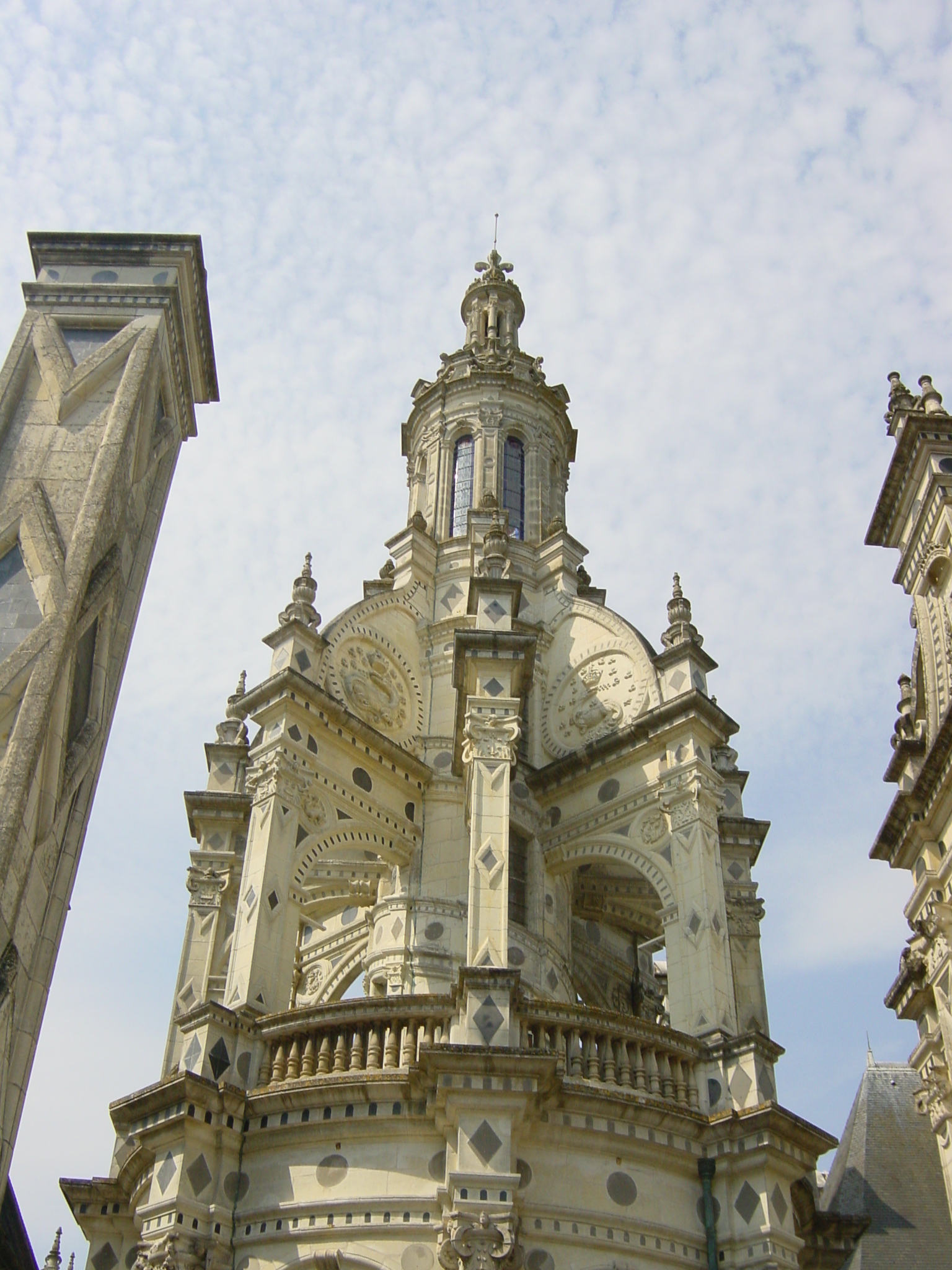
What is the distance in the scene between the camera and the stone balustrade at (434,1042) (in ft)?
54.7


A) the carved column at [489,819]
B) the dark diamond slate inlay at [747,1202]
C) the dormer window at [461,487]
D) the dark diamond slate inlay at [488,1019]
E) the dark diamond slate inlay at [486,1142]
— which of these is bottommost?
the dark diamond slate inlay at [747,1202]

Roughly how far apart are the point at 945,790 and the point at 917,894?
1.82 m

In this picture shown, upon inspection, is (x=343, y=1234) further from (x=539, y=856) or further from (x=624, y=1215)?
(x=539, y=856)

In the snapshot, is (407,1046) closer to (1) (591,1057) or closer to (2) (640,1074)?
(1) (591,1057)

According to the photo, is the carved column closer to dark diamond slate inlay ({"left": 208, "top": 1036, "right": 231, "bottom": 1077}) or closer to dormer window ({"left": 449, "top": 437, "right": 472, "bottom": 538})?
dark diamond slate inlay ({"left": 208, "top": 1036, "right": 231, "bottom": 1077})

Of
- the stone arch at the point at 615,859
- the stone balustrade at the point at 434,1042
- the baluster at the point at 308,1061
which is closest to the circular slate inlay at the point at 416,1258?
the stone balustrade at the point at 434,1042

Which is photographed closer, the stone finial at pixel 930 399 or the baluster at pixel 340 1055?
the baluster at pixel 340 1055

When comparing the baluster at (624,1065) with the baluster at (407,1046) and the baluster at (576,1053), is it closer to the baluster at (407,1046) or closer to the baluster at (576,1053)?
the baluster at (576,1053)

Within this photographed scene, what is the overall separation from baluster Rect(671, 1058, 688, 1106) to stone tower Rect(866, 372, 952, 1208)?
12.4 feet

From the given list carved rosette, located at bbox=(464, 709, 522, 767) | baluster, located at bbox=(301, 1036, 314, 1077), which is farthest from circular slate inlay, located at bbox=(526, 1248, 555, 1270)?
carved rosette, located at bbox=(464, 709, 522, 767)

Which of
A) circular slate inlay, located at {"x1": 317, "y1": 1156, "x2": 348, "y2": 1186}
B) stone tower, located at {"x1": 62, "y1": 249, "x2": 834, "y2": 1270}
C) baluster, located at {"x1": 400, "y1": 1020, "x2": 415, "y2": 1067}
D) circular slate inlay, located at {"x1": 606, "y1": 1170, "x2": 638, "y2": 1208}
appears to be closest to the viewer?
stone tower, located at {"x1": 62, "y1": 249, "x2": 834, "y2": 1270}

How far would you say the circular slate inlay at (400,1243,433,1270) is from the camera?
49.5 ft

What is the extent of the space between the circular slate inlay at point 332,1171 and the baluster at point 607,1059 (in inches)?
141

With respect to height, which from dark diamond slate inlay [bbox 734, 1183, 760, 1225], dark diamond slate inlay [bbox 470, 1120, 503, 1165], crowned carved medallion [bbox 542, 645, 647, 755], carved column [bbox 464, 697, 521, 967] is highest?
crowned carved medallion [bbox 542, 645, 647, 755]
